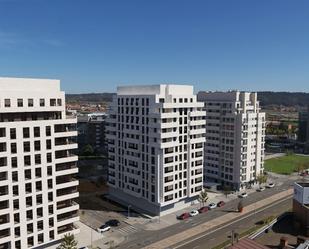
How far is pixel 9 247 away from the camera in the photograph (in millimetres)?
65188

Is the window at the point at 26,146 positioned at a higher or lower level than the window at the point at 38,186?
higher

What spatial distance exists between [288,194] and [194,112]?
46.7m

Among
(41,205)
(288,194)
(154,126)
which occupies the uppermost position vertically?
(154,126)

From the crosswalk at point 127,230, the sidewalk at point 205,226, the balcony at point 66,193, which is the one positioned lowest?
the sidewalk at point 205,226

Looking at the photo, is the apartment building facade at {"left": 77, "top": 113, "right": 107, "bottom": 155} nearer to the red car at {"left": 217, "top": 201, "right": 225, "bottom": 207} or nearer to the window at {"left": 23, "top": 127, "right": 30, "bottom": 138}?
the red car at {"left": 217, "top": 201, "right": 225, "bottom": 207}

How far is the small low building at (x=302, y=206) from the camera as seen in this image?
71.1 m

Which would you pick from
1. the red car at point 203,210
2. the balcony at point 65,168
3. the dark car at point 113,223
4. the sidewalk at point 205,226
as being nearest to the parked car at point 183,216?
the sidewalk at point 205,226

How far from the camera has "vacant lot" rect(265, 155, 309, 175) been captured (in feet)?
494

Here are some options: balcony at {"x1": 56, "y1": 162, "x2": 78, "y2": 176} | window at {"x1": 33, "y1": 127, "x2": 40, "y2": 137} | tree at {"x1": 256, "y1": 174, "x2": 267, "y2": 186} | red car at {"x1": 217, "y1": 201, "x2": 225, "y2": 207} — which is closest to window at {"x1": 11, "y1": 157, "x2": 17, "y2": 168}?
window at {"x1": 33, "y1": 127, "x2": 40, "y2": 137}

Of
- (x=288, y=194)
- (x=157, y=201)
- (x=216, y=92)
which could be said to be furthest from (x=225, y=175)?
(x=157, y=201)

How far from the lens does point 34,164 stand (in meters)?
67.6

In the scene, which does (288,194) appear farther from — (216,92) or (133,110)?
(133,110)

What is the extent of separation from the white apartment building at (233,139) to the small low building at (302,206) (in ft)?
141

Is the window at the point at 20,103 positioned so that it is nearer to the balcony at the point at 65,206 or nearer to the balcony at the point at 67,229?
the balcony at the point at 65,206
